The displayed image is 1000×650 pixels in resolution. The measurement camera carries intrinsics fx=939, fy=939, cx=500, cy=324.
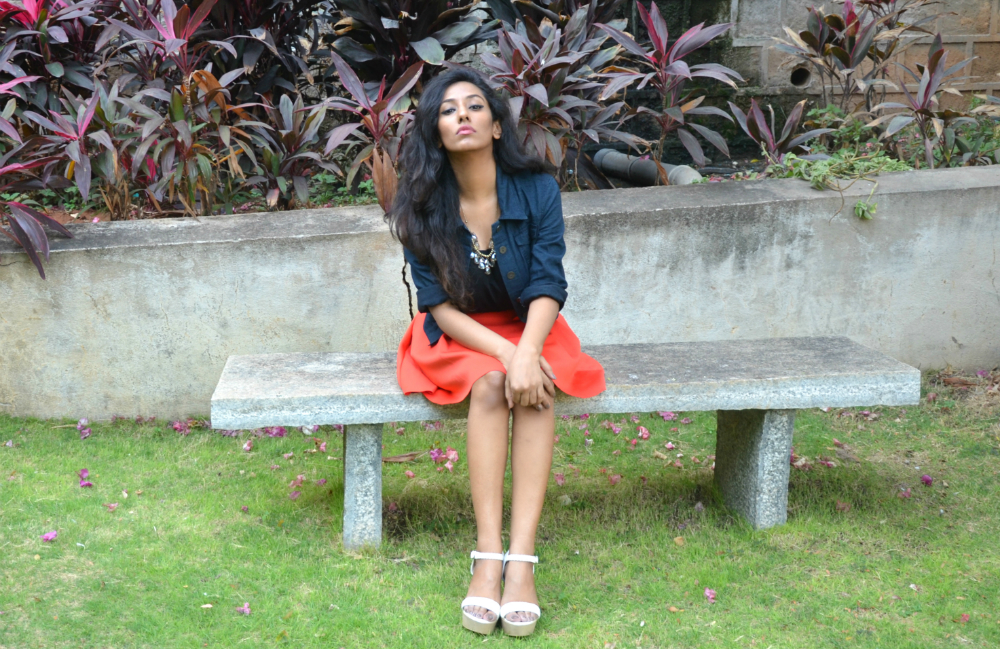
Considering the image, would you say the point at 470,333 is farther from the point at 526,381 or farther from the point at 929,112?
the point at 929,112

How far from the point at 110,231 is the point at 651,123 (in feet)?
12.0

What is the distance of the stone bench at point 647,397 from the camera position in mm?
2496

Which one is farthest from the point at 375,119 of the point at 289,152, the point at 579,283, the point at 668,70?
the point at 668,70

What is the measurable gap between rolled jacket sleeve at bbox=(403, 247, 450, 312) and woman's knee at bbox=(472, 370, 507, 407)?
0.90ft

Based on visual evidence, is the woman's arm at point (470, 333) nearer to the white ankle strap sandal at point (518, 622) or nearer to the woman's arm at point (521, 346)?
the woman's arm at point (521, 346)

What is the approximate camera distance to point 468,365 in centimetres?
248

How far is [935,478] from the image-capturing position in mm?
3113

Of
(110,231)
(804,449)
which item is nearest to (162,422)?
(110,231)

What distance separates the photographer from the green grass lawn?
2.25 metres

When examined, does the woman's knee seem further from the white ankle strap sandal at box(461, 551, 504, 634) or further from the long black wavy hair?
the white ankle strap sandal at box(461, 551, 504, 634)

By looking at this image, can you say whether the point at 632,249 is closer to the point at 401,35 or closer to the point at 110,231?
the point at 401,35

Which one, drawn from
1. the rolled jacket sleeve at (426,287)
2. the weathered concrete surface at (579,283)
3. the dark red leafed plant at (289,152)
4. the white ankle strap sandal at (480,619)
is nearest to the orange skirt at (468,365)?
the rolled jacket sleeve at (426,287)

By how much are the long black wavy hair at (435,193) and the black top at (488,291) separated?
0.09 ft

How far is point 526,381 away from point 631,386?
0.36 m
